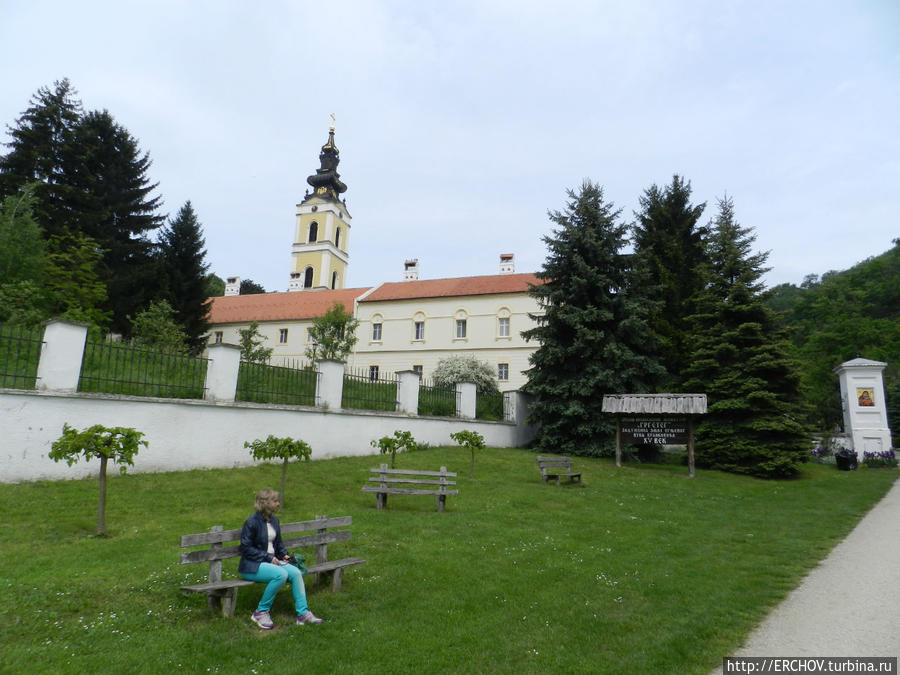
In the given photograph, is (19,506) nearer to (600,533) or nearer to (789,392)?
(600,533)

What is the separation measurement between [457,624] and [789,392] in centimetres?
2009

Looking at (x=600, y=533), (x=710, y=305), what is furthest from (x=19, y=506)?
(x=710, y=305)

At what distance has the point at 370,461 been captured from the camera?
A: 15.6m

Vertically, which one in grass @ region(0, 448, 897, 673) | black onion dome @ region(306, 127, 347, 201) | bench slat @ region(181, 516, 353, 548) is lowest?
grass @ region(0, 448, 897, 673)

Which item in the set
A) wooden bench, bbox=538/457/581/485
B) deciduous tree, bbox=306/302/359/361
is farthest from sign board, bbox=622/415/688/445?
deciduous tree, bbox=306/302/359/361

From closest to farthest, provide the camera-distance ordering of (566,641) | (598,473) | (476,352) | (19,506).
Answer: (566,641)
(19,506)
(598,473)
(476,352)

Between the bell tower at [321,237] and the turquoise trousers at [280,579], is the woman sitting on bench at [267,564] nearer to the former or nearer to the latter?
the turquoise trousers at [280,579]

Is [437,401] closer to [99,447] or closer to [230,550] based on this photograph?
[99,447]

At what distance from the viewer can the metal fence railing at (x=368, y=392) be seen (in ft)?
55.9

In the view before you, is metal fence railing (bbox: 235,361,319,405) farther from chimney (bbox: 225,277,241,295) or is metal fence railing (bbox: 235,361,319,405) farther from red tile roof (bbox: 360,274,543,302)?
chimney (bbox: 225,277,241,295)

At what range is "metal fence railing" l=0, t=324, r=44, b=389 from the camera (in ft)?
34.2

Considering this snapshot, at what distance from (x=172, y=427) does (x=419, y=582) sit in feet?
27.7

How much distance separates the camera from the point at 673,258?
26453 mm

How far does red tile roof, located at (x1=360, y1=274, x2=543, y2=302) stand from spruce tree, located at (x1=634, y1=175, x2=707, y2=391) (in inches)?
566
